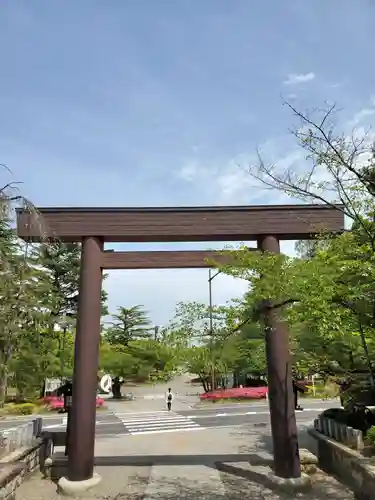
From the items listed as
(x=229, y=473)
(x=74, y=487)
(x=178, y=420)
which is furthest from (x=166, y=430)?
(x=74, y=487)

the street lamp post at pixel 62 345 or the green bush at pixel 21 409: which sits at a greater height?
the street lamp post at pixel 62 345

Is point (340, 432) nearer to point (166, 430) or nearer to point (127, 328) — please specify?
point (166, 430)

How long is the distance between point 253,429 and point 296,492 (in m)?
10.2

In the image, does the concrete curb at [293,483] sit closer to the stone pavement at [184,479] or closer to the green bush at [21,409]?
the stone pavement at [184,479]

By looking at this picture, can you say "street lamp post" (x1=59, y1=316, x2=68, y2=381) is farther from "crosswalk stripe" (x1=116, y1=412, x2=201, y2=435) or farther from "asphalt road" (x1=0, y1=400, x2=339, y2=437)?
"crosswalk stripe" (x1=116, y1=412, x2=201, y2=435)

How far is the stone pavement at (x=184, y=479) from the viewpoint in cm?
772

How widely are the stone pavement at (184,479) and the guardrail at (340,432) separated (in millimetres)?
900

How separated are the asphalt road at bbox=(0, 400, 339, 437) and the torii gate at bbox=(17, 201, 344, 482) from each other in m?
10.4

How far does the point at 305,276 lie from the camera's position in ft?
20.0

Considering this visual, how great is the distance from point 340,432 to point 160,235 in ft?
20.4

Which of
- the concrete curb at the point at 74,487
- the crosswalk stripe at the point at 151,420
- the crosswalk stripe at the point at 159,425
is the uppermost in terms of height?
the concrete curb at the point at 74,487

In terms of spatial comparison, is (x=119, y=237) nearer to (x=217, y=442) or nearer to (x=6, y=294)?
(x=6, y=294)

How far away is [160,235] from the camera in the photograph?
29.8 feet

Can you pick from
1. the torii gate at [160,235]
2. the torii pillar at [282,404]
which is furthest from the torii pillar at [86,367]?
the torii pillar at [282,404]
